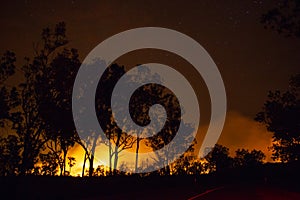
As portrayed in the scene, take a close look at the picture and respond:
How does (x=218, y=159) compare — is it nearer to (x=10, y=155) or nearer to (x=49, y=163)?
(x=49, y=163)

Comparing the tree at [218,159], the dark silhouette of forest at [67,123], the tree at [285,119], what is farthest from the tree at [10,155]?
the tree at [218,159]

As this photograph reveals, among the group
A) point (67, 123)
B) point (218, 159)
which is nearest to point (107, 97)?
point (67, 123)

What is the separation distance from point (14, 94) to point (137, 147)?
21.6 m

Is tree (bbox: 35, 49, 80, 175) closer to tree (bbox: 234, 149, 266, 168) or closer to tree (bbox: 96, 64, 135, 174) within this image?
tree (bbox: 96, 64, 135, 174)

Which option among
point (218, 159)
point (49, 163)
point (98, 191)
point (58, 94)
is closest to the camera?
point (98, 191)

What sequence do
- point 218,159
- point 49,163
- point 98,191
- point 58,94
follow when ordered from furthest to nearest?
1. point 218,159
2. point 49,163
3. point 58,94
4. point 98,191

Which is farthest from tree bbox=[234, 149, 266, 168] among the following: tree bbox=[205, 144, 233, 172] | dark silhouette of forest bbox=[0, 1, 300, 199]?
dark silhouette of forest bbox=[0, 1, 300, 199]

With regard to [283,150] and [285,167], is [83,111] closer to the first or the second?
[283,150]

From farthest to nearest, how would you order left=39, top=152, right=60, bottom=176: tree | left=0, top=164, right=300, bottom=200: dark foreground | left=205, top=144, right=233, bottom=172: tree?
1. left=205, top=144, right=233, bottom=172: tree
2. left=39, top=152, right=60, bottom=176: tree
3. left=0, top=164, right=300, bottom=200: dark foreground

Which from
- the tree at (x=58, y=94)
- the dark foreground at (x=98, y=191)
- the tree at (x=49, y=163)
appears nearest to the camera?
the dark foreground at (x=98, y=191)

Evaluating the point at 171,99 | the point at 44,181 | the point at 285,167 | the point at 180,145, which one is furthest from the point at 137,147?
the point at 285,167

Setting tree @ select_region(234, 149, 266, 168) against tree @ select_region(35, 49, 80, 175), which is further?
tree @ select_region(234, 149, 266, 168)

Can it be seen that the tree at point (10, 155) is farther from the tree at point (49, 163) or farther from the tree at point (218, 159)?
the tree at point (218, 159)

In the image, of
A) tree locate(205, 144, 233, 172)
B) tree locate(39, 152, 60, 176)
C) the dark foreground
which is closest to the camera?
the dark foreground
